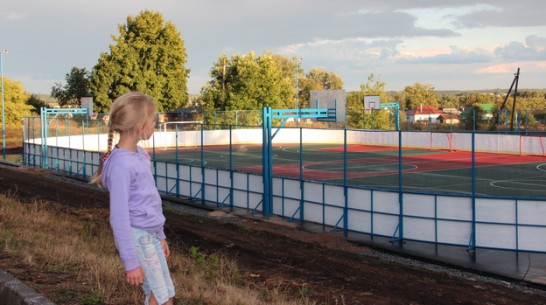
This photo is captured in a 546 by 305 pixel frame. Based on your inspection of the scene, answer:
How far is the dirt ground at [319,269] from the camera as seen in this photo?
10172 mm

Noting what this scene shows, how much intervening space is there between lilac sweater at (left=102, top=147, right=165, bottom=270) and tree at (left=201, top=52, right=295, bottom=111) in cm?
7027

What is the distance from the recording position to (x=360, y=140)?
5094 cm

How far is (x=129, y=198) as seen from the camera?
4293mm

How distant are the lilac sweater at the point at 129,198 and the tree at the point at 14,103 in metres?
78.0

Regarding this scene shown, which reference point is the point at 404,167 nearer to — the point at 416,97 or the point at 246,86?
the point at 246,86

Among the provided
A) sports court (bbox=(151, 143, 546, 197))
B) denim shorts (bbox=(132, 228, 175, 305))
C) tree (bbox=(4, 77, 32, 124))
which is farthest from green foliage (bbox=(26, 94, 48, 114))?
denim shorts (bbox=(132, 228, 175, 305))

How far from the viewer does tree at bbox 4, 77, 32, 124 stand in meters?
77.0

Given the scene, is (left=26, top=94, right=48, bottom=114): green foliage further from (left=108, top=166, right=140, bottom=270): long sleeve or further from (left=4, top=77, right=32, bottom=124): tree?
(left=108, top=166, right=140, bottom=270): long sleeve

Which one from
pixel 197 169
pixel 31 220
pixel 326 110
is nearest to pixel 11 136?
pixel 197 169

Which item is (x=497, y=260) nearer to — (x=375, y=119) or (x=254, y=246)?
(x=254, y=246)

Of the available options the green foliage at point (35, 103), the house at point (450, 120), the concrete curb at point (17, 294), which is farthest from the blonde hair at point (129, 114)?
the green foliage at point (35, 103)

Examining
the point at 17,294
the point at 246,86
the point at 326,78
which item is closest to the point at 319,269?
the point at 17,294

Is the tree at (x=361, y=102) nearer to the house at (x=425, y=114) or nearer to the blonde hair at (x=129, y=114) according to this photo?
the house at (x=425, y=114)

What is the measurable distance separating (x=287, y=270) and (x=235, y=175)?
11.1m
